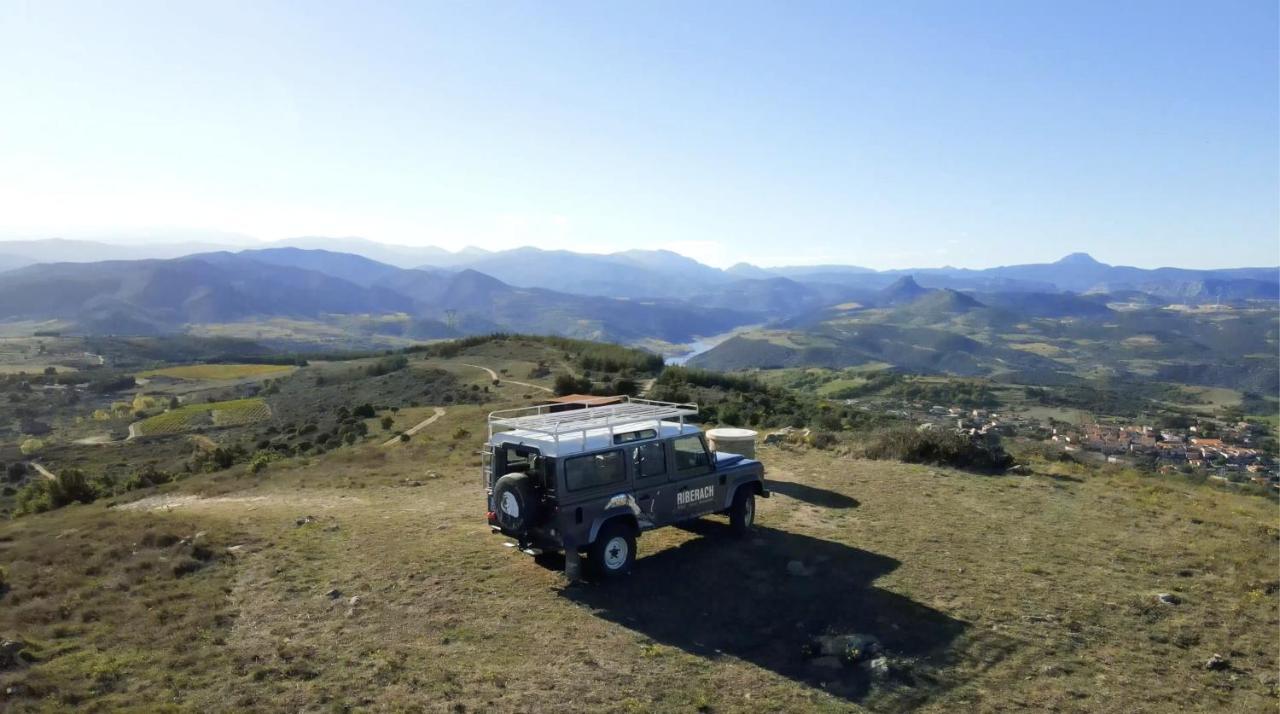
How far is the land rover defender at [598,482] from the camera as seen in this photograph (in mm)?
10781

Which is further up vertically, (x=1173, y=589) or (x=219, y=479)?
(x=1173, y=589)

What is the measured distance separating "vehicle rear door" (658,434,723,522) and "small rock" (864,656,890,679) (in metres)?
4.27

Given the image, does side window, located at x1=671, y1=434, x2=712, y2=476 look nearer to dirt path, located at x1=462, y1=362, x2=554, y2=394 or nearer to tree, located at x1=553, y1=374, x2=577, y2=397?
tree, located at x1=553, y1=374, x2=577, y2=397

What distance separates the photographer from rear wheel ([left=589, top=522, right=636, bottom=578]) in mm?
11203

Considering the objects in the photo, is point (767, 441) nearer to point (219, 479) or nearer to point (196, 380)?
point (219, 479)

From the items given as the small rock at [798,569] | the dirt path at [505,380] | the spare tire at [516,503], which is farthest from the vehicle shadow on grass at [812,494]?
the dirt path at [505,380]

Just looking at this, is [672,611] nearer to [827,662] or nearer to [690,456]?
[827,662]

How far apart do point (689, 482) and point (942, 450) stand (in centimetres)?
1184

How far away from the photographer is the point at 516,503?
1084 cm

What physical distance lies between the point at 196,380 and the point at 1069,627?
3830 inches

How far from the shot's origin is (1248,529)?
15.3m

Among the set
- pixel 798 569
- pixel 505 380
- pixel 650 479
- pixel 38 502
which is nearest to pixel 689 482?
pixel 650 479

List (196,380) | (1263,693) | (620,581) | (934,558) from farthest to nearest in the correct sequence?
(196,380) → (934,558) → (620,581) → (1263,693)

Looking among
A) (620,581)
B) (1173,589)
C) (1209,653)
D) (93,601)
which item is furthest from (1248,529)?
(93,601)
